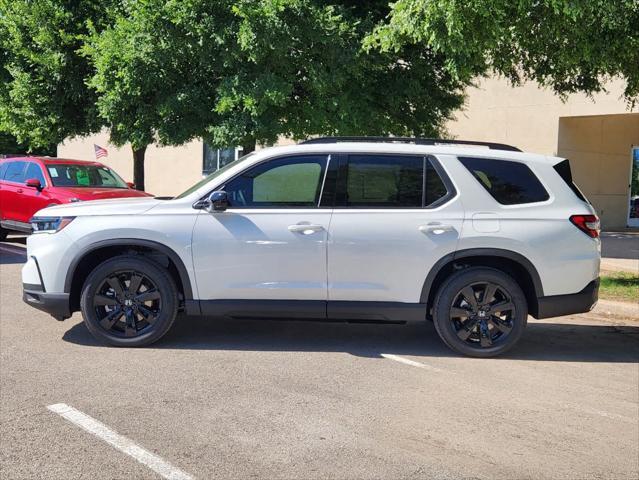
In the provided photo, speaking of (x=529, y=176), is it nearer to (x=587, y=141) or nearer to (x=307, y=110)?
(x=307, y=110)

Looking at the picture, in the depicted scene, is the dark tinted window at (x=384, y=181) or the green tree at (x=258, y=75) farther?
the green tree at (x=258, y=75)

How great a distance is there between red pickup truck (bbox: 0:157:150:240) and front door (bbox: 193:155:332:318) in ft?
21.7

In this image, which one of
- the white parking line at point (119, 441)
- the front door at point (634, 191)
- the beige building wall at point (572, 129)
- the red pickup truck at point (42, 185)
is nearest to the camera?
the white parking line at point (119, 441)

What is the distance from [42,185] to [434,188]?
29.7 ft

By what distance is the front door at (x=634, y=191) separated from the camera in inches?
834

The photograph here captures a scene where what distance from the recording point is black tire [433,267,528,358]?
230 inches

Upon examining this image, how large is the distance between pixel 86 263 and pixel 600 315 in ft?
19.4

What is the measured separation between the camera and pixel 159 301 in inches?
235

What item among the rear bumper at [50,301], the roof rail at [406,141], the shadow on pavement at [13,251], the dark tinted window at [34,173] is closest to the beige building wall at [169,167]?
the shadow on pavement at [13,251]

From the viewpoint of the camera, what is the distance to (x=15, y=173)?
13227 mm

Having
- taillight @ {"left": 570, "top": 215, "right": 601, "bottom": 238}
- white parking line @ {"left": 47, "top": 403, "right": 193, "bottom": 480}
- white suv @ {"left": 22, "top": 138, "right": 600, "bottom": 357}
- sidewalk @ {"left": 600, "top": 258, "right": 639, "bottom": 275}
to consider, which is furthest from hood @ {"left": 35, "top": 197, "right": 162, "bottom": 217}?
sidewalk @ {"left": 600, "top": 258, "right": 639, "bottom": 275}

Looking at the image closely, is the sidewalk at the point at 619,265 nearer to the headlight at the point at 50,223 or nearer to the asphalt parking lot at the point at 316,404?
the asphalt parking lot at the point at 316,404

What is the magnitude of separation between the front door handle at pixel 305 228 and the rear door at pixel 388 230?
119mm

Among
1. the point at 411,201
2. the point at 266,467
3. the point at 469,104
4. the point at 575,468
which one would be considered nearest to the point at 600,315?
the point at 411,201
